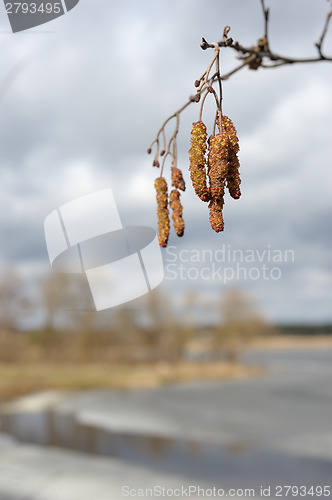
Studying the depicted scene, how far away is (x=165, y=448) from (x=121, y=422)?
3.20 meters

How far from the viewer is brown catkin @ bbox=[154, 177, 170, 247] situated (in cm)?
98

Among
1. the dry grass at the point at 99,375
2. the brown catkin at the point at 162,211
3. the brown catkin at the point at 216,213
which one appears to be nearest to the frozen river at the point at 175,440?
the dry grass at the point at 99,375

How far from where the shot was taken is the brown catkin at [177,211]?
3.17 feet

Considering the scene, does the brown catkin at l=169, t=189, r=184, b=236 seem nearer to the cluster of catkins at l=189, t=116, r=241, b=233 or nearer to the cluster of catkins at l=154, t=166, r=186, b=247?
the cluster of catkins at l=154, t=166, r=186, b=247

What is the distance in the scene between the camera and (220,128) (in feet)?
2.54

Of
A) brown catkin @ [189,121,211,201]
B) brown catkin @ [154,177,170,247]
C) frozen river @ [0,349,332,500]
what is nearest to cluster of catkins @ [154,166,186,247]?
brown catkin @ [154,177,170,247]

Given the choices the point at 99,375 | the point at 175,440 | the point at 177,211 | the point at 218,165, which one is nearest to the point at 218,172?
the point at 218,165

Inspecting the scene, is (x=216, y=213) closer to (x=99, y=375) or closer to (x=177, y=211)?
(x=177, y=211)

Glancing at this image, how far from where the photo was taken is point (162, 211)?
3.28 ft

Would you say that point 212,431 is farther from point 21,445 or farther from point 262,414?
point 21,445

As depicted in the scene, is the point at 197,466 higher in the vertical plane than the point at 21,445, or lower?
lower

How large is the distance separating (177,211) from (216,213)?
0.22m

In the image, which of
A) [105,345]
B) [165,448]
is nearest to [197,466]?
[165,448]

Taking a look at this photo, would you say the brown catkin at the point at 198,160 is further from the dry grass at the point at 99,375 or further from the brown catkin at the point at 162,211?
the dry grass at the point at 99,375
